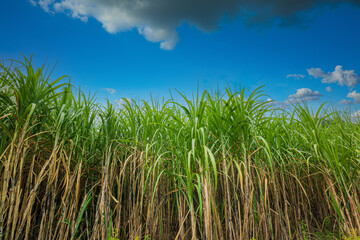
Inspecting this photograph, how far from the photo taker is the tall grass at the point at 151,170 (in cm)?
185

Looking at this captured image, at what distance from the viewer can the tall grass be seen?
1.85 metres

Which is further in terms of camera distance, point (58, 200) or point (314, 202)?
point (314, 202)

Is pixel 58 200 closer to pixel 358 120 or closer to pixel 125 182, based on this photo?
pixel 125 182

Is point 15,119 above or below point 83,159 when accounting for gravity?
above

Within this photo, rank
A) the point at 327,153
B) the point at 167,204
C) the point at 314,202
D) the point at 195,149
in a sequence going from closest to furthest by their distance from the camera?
the point at 195,149 < the point at 327,153 < the point at 167,204 < the point at 314,202

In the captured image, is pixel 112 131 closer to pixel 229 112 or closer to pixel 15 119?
pixel 15 119

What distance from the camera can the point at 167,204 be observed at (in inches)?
94.1

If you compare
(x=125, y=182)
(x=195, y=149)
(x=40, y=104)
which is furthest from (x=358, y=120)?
(x=40, y=104)

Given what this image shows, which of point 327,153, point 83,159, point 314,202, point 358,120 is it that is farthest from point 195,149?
point 358,120

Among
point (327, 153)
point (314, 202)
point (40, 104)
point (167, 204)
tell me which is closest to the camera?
point (40, 104)

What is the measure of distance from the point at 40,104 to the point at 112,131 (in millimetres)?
781

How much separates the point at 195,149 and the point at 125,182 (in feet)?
3.47

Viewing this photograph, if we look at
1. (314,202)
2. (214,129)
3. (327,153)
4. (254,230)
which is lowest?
(254,230)

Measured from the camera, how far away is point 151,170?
2.24 meters
